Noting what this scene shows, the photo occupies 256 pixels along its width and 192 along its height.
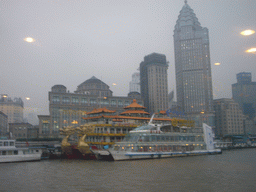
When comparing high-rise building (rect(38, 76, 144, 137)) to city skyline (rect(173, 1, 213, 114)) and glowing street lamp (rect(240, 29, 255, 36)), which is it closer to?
city skyline (rect(173, 1, 213, 114))

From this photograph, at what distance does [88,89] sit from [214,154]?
260 ft

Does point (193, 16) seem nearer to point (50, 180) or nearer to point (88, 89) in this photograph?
point (88, 89)

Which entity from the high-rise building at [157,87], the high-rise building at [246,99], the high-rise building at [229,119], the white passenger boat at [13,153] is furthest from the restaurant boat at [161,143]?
the high-rise building at [229,119]

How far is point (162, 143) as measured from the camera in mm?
47031

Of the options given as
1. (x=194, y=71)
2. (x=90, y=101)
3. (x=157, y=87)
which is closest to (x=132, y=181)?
(x=90, y=101)

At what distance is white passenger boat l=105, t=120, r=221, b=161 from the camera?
43219mm

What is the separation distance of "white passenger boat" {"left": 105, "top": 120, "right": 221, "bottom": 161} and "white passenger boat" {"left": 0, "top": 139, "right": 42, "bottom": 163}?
1347 cm

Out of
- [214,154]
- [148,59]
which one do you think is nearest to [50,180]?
[214,154]

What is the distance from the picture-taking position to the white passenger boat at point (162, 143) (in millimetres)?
43219

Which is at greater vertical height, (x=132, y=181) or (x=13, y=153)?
(x=13, y=153)

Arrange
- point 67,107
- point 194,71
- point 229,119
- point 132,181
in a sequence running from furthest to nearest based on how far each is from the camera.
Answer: point 194,71
point 229,119
point 67,107
point 132,181

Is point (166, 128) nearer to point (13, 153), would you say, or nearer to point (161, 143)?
point (161, 143)

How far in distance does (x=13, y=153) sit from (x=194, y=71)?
431ft

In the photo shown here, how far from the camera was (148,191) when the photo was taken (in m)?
20.6
